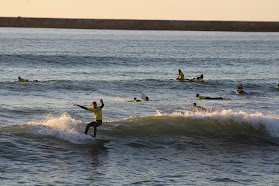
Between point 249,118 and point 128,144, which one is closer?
point 128,144

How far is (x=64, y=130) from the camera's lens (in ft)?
76.7

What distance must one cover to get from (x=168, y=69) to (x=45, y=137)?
48403 millimetres

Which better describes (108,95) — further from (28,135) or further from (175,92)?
(28,135)

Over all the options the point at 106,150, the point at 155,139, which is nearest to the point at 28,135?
the point at 106,150

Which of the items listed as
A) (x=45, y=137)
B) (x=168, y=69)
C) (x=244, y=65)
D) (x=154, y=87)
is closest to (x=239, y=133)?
(x=45, y=137)

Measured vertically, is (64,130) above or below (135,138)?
above

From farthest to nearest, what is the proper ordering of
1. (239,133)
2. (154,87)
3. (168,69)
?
(168,69) < (154,87) < (239,133)

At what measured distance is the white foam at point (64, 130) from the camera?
882 inches

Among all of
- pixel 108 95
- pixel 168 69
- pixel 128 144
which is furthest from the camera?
pixel 168 69

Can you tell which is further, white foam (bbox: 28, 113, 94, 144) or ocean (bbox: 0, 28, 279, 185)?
white foam (bbox: 28, 113, 94, 144)

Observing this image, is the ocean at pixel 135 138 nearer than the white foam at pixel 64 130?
Yes

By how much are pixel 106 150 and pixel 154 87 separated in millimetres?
27462

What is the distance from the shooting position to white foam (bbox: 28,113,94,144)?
22391mm

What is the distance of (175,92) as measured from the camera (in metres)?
44.3
